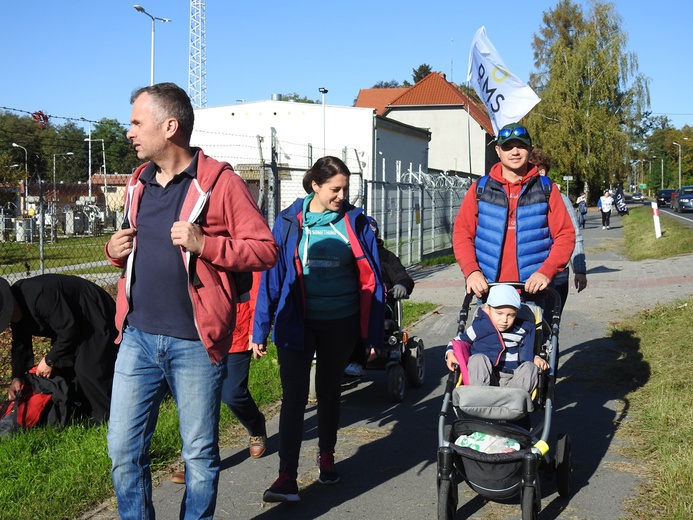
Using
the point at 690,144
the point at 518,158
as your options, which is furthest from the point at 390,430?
the point at 690,144

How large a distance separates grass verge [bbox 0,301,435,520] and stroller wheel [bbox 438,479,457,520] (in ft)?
6.43

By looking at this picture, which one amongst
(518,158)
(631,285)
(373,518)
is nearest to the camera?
(373,518)

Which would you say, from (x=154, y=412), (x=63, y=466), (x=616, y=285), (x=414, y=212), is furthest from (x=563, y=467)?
(x=414, y=212)

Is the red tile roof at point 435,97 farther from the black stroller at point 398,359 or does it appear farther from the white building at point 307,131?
the black stroller at point 398,359

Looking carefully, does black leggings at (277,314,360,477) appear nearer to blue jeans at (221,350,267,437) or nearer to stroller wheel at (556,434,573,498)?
blue jeans at (221,350,267,437)

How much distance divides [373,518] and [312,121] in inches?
1405

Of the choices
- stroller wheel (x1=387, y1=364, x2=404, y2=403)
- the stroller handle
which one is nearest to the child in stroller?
the stroller handle

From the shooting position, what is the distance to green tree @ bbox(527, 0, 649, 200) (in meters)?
54.2

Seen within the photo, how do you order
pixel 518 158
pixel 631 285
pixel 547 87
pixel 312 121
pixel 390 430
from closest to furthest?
pixel 518 158 → pixel 390 430 → pixel 631 285 → pixel 312 121 → pixel 547 87

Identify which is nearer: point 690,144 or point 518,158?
point 518,158

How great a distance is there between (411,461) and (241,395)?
123 cm

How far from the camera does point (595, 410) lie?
657 centimetres

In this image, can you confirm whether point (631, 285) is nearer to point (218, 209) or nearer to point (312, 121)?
point (218, 209)

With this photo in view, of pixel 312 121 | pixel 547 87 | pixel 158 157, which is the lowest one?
pixel 158 157
